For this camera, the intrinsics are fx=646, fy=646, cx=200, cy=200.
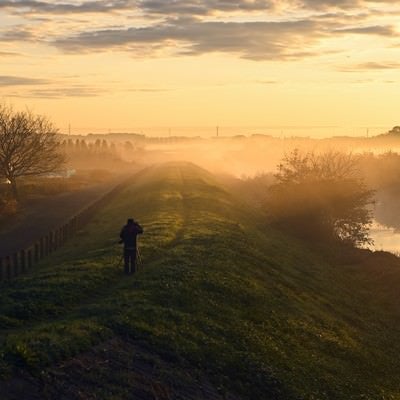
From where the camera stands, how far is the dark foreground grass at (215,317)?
22.1m

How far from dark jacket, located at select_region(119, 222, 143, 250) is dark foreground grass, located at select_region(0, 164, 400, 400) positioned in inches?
68.8

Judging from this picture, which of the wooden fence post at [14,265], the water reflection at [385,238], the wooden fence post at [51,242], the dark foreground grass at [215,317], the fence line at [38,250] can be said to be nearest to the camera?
the dark foreground grass at [215,317]

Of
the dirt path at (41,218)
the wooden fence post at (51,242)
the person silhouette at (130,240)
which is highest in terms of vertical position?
the person silhouette at (130,240)

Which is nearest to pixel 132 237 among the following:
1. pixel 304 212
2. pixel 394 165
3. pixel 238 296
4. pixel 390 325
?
pixel 238 296

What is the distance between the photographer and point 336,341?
3103 centimetres

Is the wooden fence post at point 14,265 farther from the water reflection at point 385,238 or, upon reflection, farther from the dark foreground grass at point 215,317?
the water reflection at point 385,238

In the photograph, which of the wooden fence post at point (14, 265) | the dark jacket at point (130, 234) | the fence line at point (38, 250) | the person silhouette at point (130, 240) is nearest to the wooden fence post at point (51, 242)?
the fence line at point (38, 250)

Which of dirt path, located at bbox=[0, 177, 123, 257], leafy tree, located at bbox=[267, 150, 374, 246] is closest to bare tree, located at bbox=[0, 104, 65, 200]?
dirt path, located at bbox=[0, 177, 123, 257]

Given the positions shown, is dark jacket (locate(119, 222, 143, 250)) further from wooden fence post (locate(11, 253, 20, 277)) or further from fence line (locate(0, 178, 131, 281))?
wooden fence post (locate(11, 253, 20, 277))

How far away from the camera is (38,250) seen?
44.1m

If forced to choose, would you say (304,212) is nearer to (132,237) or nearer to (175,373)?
(132,237)

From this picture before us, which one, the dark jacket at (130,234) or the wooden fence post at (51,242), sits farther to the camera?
the wooden fence post at (51,242)

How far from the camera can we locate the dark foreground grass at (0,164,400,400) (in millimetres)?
22062

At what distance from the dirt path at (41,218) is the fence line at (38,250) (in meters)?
1.86
